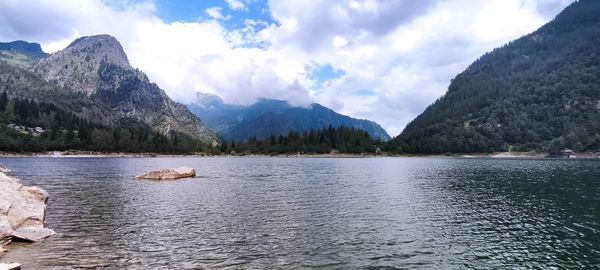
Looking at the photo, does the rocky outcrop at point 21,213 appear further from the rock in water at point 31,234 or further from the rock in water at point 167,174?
the rock in water at point 167,174

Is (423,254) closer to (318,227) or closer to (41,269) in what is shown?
(318,227)

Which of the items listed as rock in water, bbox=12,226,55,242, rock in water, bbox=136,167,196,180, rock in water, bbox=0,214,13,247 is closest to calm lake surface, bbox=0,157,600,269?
rock in water, bbox=12,226,55,242

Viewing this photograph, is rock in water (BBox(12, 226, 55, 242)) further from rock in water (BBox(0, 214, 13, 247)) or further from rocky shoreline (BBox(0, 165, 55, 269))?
rock in water (BBox(0, 214, 13, 247))

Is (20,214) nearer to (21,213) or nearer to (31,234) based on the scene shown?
(21,213)

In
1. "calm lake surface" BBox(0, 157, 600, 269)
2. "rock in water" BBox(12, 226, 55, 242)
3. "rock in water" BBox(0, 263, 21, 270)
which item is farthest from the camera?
"rock in water" BBox(12, 226, 55, 242)

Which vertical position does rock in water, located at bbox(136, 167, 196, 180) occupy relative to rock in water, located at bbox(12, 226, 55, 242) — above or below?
above

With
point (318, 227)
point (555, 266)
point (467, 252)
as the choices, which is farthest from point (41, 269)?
point (555, 266)

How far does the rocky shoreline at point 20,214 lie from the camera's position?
107 ft

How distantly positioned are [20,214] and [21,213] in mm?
233

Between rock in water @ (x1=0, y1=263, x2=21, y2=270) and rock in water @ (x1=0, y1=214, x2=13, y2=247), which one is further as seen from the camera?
rock in water @ (x1=0, y1=214, x2=13, y2=247)

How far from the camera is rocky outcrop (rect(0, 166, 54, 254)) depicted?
3281 cm

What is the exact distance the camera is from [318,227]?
3875cm

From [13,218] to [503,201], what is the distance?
59.6 metres

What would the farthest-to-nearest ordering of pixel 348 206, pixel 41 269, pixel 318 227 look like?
1. pixel 348 206
2. pixel 318 227
3. pixel 41 269
